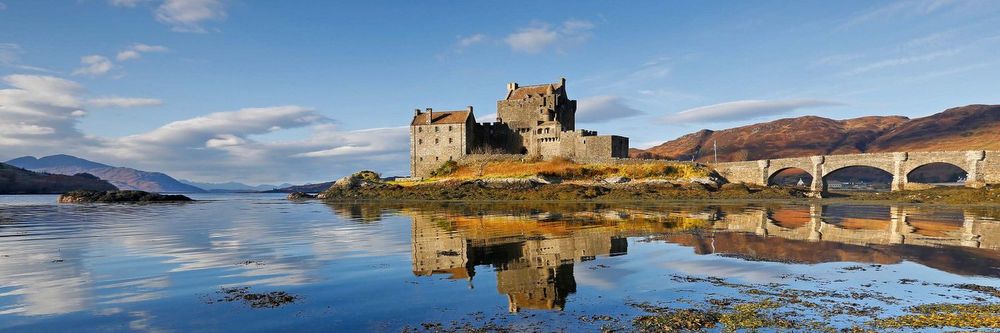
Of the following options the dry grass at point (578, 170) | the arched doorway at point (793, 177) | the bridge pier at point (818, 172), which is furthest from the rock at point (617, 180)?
the arched doorway at point (793, 177)

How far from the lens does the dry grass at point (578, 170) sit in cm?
7310

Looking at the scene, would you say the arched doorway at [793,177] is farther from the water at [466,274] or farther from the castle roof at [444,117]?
the water at [466,274]

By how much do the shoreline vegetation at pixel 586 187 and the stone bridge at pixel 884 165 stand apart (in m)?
3.86

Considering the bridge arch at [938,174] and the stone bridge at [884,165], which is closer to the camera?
the stone bridge at [884,165]

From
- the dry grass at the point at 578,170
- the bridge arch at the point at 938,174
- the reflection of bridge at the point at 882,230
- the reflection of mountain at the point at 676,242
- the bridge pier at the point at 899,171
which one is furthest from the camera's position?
the bridge arch at the point at 938,174

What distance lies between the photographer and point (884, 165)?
226ft

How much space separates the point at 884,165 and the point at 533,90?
55.0 metres

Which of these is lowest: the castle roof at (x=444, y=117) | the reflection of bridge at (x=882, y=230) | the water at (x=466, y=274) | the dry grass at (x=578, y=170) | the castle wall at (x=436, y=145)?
the water at (x=466, y=274)

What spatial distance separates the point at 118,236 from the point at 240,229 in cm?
638

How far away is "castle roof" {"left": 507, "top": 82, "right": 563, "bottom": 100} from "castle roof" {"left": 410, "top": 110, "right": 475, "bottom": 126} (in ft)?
34.1

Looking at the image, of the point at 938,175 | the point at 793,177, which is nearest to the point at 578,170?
the point at 793,177

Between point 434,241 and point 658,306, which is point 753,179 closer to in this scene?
point 434,241

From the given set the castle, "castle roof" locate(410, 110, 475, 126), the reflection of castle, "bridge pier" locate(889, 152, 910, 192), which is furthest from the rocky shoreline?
the reflection of castle

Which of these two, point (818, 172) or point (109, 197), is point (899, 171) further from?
point (109, 197)
